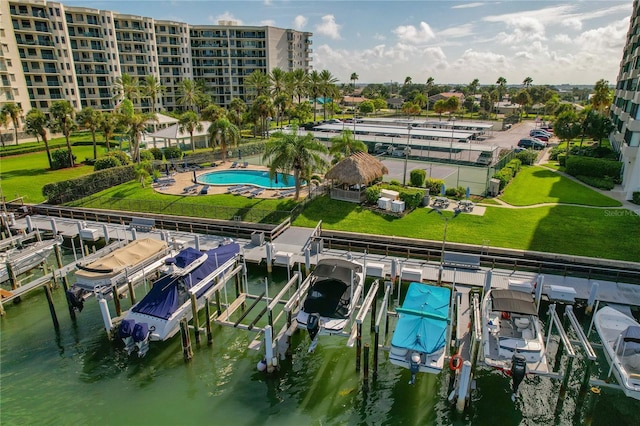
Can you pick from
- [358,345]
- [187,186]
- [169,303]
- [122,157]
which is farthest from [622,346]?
[122,157]

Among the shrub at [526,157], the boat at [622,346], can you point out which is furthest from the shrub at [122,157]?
the shrub at [526,157]

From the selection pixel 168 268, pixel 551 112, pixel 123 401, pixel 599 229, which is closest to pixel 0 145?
pixel 168 268

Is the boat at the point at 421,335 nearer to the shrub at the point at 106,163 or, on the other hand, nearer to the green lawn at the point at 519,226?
the green lawn at the point at 519,226

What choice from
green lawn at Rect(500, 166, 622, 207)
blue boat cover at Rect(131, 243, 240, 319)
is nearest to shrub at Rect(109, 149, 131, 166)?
blue boat cover at Rect(131, 243, 240, 319)

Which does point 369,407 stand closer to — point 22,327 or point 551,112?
point 22,327

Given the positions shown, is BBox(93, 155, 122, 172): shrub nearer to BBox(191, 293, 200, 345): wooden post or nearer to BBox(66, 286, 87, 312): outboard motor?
BBox(66, 286, 87, 312): outboard motor

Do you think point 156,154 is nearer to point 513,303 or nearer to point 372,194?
point 372,194
